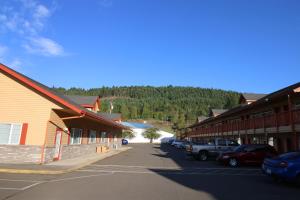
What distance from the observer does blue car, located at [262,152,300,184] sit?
1210 centimetres

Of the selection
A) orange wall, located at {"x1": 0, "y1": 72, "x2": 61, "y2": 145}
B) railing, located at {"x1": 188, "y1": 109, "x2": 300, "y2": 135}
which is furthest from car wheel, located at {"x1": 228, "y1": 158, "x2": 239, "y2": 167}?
orange wall, located at {"x1": 0, "y1": 72, "x2": 61, "y2": 145}

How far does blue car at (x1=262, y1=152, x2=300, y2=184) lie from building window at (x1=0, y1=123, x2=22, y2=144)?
1422 centimetres

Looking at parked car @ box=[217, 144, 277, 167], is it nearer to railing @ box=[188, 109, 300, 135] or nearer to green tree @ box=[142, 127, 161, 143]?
railing @ box=[188, 109, 300, 135]

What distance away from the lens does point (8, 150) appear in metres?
18.1

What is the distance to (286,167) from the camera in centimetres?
1230

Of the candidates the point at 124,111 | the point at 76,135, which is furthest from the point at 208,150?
the point at 124,111

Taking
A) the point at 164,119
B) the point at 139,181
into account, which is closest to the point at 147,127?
the point at 164,119

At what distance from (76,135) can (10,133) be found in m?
6.66

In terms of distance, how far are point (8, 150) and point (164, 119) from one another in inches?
5651

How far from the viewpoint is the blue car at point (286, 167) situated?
476 inches

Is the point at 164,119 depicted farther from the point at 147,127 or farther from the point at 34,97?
the point at 34,97

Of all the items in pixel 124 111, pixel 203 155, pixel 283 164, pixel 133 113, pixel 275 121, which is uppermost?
pixel 124 111

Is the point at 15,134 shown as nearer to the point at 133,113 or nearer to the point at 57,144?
the point at 57,144

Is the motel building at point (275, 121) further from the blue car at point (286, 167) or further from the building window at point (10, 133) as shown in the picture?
the building window at point (10, 133)
